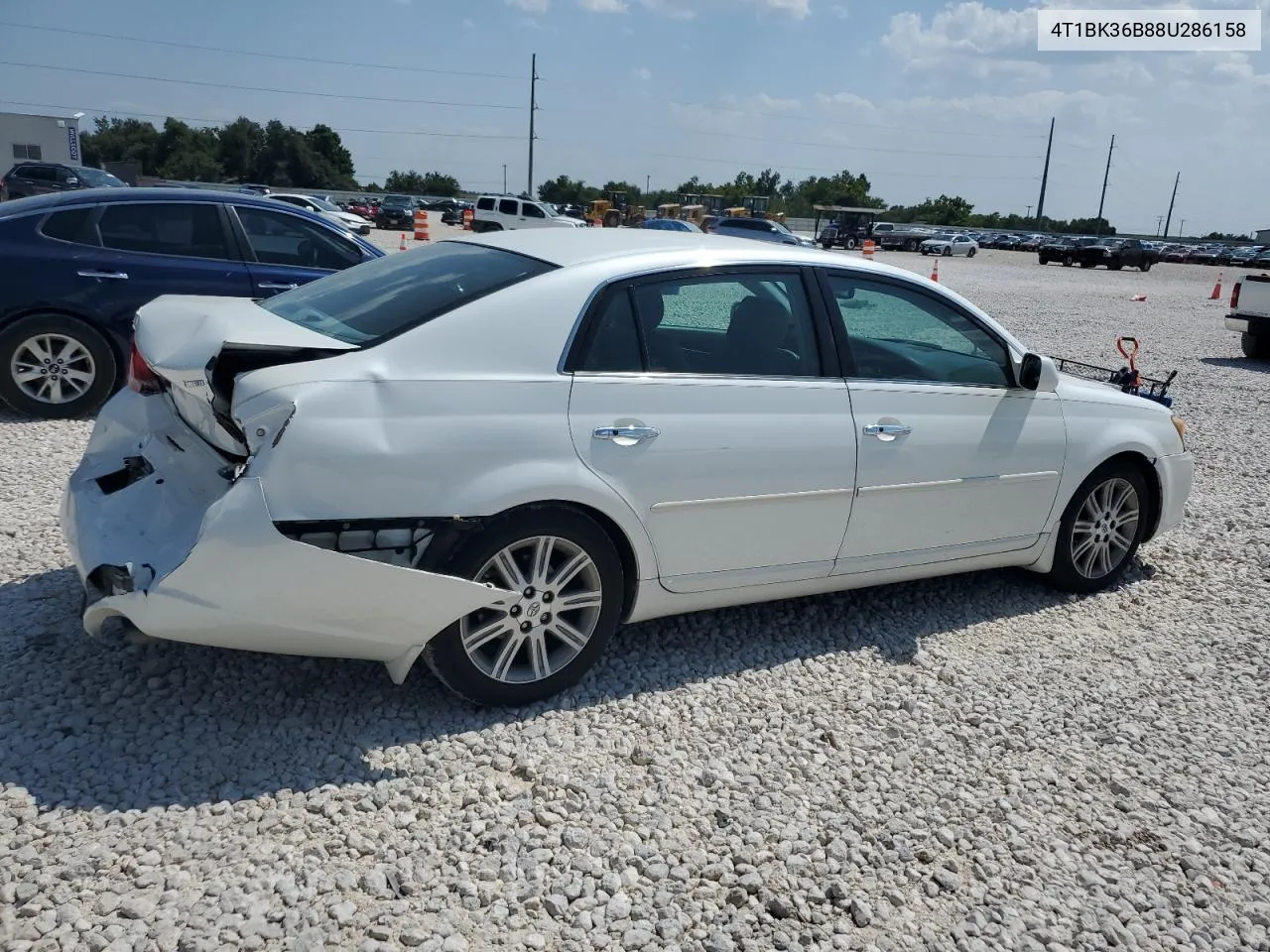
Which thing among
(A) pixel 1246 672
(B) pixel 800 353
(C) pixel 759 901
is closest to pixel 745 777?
(C) pixel 759 901

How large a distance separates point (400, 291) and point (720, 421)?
1269 millimetres

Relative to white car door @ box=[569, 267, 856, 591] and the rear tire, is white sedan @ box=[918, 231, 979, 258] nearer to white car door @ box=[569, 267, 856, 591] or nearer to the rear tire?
the rear tire

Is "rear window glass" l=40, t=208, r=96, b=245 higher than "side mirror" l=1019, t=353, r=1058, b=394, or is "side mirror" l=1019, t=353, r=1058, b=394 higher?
"rear window glass" l=40, t=208, r=96, b=245

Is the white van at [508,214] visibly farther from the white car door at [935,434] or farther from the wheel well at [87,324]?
the white car door at [935,434]

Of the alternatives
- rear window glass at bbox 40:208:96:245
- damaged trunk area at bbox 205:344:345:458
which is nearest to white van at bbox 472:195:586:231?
rear window glass at bbox 40:208:96:245

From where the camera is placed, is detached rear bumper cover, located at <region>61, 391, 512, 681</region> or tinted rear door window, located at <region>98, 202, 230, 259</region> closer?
detached rear bumper cover, located at <region>61, 391, 512, 681</region>

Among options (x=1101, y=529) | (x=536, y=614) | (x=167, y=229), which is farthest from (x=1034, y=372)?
(x=167, y=229)

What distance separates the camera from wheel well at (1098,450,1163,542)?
4.93m

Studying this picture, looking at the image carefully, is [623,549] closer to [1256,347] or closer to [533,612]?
[533,612]

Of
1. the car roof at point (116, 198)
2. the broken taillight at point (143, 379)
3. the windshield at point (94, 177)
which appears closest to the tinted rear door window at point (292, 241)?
the car roof at point (116, 198)

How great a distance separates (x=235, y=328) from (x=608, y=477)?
1.33m

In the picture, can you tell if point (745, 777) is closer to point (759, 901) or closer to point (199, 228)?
point (759, 901)

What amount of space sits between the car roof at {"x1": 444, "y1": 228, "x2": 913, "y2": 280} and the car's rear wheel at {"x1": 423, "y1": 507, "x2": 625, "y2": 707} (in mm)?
989

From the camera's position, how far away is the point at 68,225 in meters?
6.91
